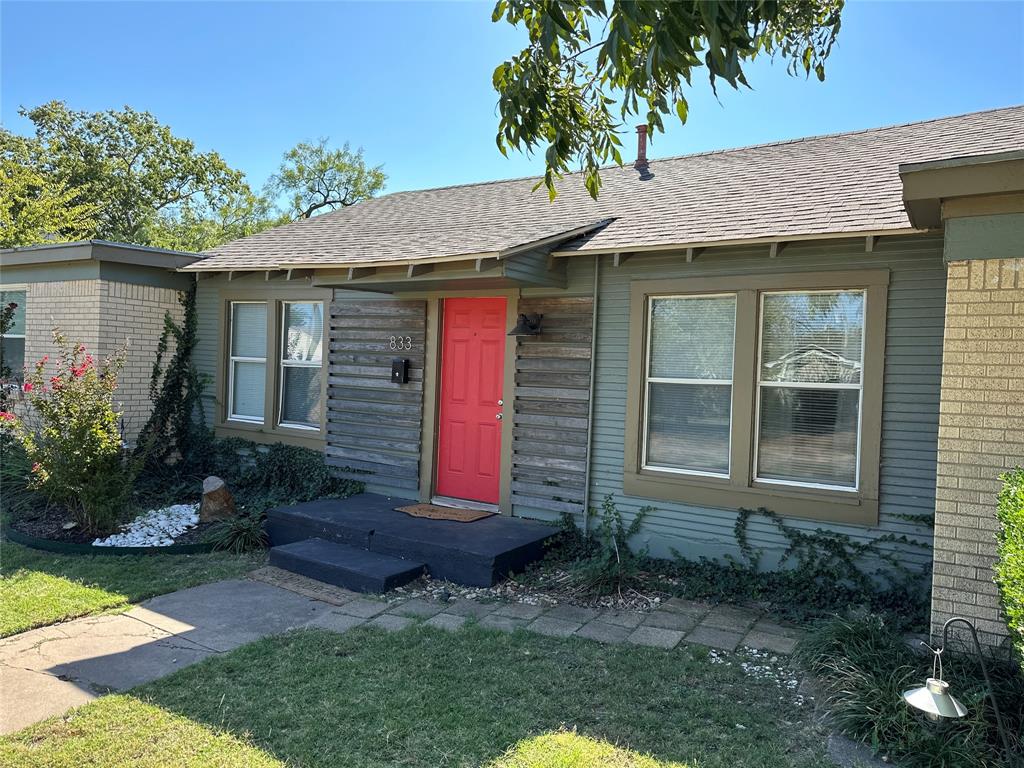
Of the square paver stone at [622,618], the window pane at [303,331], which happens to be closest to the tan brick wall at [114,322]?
the window pane at [303,331]

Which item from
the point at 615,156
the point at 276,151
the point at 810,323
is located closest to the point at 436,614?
the point at 615,156

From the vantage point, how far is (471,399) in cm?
759

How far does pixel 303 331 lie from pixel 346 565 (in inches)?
154

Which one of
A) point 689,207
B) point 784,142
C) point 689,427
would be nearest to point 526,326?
point 689,427

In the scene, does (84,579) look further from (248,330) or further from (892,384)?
(892,384)

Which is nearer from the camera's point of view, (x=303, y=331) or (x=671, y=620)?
(x=671, y=620)

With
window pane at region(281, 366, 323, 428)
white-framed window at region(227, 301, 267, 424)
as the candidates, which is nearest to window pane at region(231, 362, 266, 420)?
white-framed window at region(227, 301, 267, 424)

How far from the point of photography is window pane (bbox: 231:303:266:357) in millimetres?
9273

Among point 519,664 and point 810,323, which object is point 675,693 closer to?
point 519,664

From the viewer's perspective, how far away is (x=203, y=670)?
4.10m

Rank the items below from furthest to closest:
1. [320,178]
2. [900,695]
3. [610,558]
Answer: [320,178], [610,558], [900,695]

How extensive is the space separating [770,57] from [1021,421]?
2412mm

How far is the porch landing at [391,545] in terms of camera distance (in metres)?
5.83

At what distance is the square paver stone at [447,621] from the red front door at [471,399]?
90.3 inches
